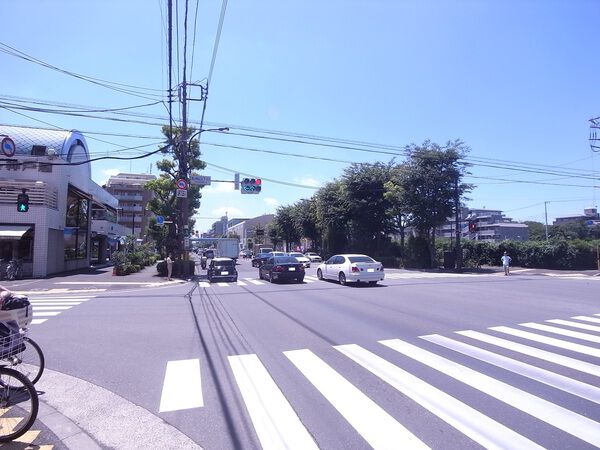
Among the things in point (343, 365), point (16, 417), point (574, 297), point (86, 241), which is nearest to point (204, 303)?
point (343, 365)

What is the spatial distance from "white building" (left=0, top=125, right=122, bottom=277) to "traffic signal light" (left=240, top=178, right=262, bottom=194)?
29.8 ft

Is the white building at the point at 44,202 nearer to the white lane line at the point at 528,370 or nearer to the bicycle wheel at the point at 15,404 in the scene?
the bicycle wheel at the point at 15,404

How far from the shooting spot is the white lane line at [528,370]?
523 centimetres

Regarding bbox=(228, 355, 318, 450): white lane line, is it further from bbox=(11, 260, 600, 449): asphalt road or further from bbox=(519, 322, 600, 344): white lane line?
bbox=(519, 322, 600, 344): white lane line

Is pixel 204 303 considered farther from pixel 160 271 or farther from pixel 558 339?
pixel 160 271

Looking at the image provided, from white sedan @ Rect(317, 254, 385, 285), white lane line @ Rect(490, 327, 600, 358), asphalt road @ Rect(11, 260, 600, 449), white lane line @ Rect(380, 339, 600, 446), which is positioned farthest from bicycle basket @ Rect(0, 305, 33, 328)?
white sedan @ Rect(317, 254, 385, 285)

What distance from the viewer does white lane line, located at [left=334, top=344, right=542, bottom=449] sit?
3.93 m

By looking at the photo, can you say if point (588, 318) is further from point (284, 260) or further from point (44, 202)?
point (44, 202)

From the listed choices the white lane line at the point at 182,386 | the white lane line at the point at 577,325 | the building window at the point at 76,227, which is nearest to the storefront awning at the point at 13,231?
the building window at the point at 76,227

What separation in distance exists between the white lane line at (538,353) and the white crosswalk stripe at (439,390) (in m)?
0.01

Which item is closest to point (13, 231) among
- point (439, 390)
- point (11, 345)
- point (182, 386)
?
point (11, 345)

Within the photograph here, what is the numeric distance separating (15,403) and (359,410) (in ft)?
11.8

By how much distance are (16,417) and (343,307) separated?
9.40 m

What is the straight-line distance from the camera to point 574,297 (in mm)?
15391
